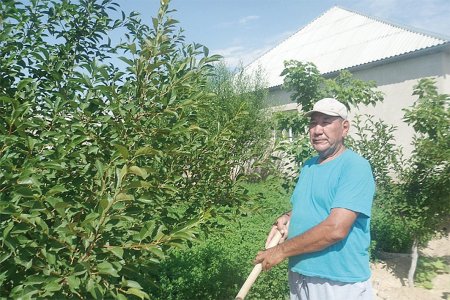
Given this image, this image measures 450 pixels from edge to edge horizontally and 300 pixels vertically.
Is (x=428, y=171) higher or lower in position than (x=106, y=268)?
lower

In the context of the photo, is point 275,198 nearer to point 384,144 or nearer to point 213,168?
point 384,144

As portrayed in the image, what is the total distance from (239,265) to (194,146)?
256 cm

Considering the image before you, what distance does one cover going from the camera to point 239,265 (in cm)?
459

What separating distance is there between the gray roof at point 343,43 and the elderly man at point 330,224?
9075 millimetres

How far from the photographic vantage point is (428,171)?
5387mm

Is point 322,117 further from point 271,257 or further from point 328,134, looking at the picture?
point 271,257

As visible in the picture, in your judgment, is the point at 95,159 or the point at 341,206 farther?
the point at 341,206

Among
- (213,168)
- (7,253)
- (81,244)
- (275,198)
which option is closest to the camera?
(7,253)

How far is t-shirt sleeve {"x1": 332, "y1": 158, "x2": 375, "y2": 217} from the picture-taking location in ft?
7.36

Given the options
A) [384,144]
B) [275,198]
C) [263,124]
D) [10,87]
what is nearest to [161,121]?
[10,87]

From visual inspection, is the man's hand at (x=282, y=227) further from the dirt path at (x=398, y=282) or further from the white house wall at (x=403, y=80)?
the white house wall at (x=403, y=80)

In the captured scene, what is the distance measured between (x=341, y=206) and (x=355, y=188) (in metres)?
0.13

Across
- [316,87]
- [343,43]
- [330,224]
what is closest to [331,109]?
[330,224]

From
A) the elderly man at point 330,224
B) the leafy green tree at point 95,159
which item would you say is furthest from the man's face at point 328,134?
the leafy green tree at point 95,159
